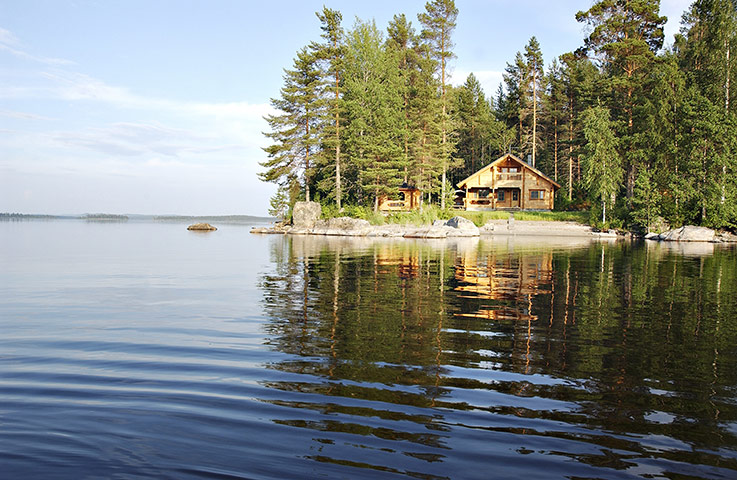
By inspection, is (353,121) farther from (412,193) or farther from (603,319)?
(603,319)

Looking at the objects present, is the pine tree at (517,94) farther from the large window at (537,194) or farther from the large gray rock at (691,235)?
the large gray rock at (691,235)

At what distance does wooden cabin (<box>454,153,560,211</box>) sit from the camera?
63500mm

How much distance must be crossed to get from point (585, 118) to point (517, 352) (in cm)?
5192

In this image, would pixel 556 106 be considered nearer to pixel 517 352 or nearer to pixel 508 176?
pixel 508 176

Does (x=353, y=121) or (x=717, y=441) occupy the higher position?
(x=353, y=121)

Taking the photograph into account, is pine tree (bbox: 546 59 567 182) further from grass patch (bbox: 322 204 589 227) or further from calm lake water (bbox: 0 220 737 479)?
calm lake water (bbox: 0 220 737 479)

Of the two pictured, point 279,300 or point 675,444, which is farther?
point 279,300

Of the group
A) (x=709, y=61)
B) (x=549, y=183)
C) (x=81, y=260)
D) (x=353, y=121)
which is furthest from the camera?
(x=549, y=183)

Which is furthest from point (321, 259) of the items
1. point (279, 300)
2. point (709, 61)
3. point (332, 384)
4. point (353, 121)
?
point (709, 61)

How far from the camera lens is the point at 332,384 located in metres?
5.68

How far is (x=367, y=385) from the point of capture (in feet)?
18.5

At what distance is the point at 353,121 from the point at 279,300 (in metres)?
44.1

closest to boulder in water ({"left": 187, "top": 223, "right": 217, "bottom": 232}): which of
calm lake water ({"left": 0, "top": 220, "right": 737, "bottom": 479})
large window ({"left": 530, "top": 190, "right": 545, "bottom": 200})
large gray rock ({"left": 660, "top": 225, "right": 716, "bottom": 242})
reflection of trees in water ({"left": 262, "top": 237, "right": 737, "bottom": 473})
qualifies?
large window ({"left": 530, "top": 190, "right": 545, "bottom": 200})

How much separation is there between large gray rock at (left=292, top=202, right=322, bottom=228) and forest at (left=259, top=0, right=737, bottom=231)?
265 centimetres
